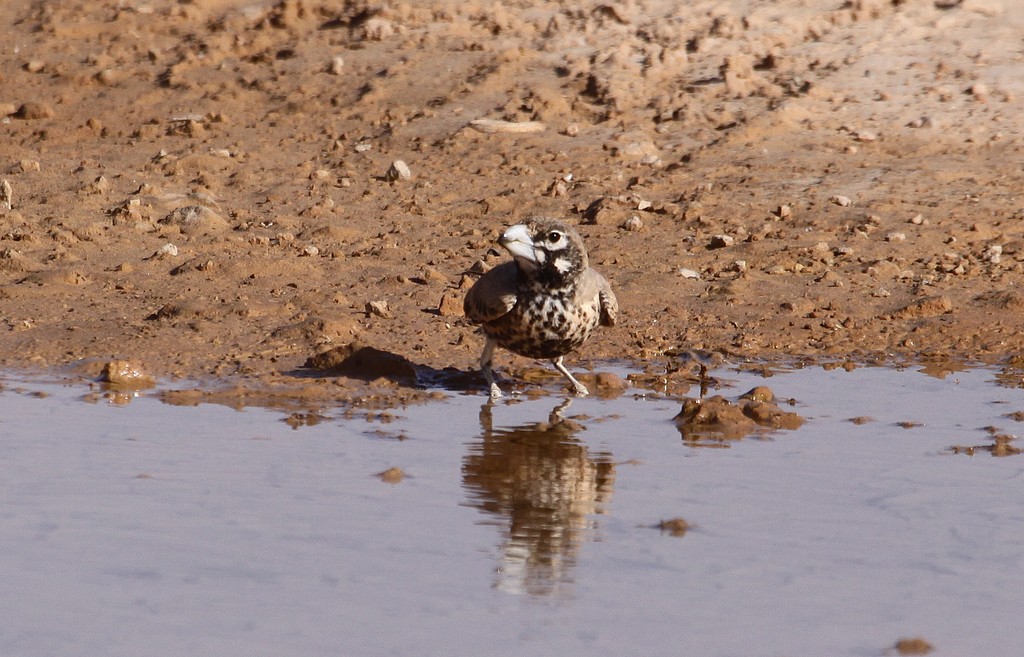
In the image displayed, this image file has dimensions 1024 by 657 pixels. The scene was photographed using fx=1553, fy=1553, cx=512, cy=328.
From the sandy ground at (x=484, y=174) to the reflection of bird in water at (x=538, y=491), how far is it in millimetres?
1595

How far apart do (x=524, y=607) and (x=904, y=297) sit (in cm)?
630

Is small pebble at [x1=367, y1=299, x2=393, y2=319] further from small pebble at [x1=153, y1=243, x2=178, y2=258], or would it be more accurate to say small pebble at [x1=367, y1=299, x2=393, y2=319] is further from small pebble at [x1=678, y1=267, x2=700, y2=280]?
small pebble at [x1=678, y1=267, x2=700, y2=280]

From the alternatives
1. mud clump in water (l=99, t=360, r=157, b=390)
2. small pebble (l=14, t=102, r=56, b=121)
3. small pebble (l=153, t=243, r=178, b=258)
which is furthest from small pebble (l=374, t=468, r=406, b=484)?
small pebble (l=14, t=102, r=56, b=121)

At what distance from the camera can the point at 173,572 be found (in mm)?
5434

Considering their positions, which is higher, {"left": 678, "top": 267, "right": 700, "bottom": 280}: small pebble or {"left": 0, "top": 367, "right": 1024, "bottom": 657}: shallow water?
{"left": 678, "top": 267, "right": 700, "bottom": 280}: small pebble

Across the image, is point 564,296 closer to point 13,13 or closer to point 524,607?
point 524,607

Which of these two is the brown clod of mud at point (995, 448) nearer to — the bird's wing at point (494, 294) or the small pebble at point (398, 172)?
the bird's wing at point (494, 294)

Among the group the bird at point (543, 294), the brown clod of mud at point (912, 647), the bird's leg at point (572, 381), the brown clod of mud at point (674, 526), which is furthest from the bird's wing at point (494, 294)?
the brown clod of mud at point (912, 647)

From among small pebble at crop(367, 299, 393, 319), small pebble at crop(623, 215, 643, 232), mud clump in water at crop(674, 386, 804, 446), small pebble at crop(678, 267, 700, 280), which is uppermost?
small pebble at crop(623, 215, 643, 232)

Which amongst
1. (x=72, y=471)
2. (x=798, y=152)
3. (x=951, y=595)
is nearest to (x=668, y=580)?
(x=951, y=595)

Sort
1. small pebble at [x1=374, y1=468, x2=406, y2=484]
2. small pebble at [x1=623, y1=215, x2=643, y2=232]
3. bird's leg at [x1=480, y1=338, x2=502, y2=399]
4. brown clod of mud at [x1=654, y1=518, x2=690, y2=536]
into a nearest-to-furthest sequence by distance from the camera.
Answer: brown clod of mud at [x1=654, y1=518, x2=690, y2=536] < small pebble at [x1=374, y1=468, x2=406, y2=484] < bird's leg at [x1=480, y1=338, x2=502, y2=399] < small pebble at [x1=623, y1=215, x2=643, y2=232]

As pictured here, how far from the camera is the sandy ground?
33.3 feet

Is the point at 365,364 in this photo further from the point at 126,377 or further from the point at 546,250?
the point at 546,250

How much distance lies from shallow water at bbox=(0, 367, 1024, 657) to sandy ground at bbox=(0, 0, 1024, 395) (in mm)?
1568
